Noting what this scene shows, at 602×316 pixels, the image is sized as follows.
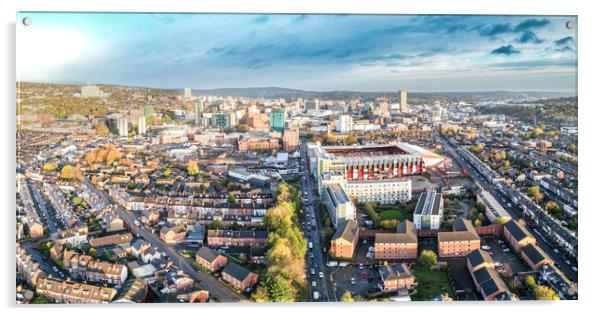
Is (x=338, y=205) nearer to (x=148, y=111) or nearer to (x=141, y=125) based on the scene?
(x=148, y=111)

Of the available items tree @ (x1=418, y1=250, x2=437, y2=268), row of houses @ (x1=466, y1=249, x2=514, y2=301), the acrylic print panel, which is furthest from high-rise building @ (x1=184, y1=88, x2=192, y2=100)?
row of houses @ (x1=466, y1=249, x2=514, y2=301)

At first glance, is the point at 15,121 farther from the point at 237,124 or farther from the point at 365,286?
the point at 237,124

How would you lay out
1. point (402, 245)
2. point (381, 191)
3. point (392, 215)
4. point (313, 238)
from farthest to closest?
1. point (381, 191)
2. point (392, 215)
3. point (313, 238)
4. point (402, 245)

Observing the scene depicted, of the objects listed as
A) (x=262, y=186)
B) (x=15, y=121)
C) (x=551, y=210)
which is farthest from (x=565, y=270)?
(x=15, y=121)

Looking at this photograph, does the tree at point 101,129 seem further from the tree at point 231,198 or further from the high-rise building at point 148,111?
the tree at point 231,198

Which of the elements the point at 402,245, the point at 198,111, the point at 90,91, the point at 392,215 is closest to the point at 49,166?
the point at 90,91

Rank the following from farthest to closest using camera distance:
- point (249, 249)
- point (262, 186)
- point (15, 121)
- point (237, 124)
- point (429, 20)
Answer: point (237, 124) → point (262, 186) → point (249, 249) → point (429, 20) → point (15, 121)
